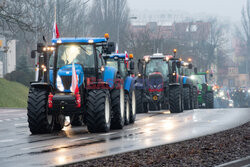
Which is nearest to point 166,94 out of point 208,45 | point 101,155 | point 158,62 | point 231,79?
point 158,62

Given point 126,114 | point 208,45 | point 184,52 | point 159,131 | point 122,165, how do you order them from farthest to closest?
point 208,45
point 184,52
point 126,114
point 159,131
point 122,165

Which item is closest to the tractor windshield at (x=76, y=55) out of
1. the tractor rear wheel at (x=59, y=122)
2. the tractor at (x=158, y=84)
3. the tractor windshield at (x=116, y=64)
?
the tractor rear wheel at (x=59, y=122)

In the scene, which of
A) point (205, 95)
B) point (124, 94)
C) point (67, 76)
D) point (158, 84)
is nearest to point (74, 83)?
point (67, 76)

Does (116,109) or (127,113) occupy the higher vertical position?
(116,109)

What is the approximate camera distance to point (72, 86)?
1912 cm

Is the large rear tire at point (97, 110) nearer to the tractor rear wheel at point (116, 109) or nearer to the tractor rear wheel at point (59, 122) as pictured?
the tractor rear wheel at point (116, 109)

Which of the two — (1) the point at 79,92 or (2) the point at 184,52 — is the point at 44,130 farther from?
(2) the point at 184,52

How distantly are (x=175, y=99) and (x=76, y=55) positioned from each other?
14133mm

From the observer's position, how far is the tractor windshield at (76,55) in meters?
20.0

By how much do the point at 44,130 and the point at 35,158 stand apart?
6229 mm

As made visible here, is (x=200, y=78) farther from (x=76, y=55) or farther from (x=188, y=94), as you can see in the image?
(x=76, y=55)

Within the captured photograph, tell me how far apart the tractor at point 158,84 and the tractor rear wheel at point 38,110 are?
14.5 meters

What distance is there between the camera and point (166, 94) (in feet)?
114

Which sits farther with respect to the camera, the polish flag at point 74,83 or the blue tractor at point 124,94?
the blue tractor at point 124,94
